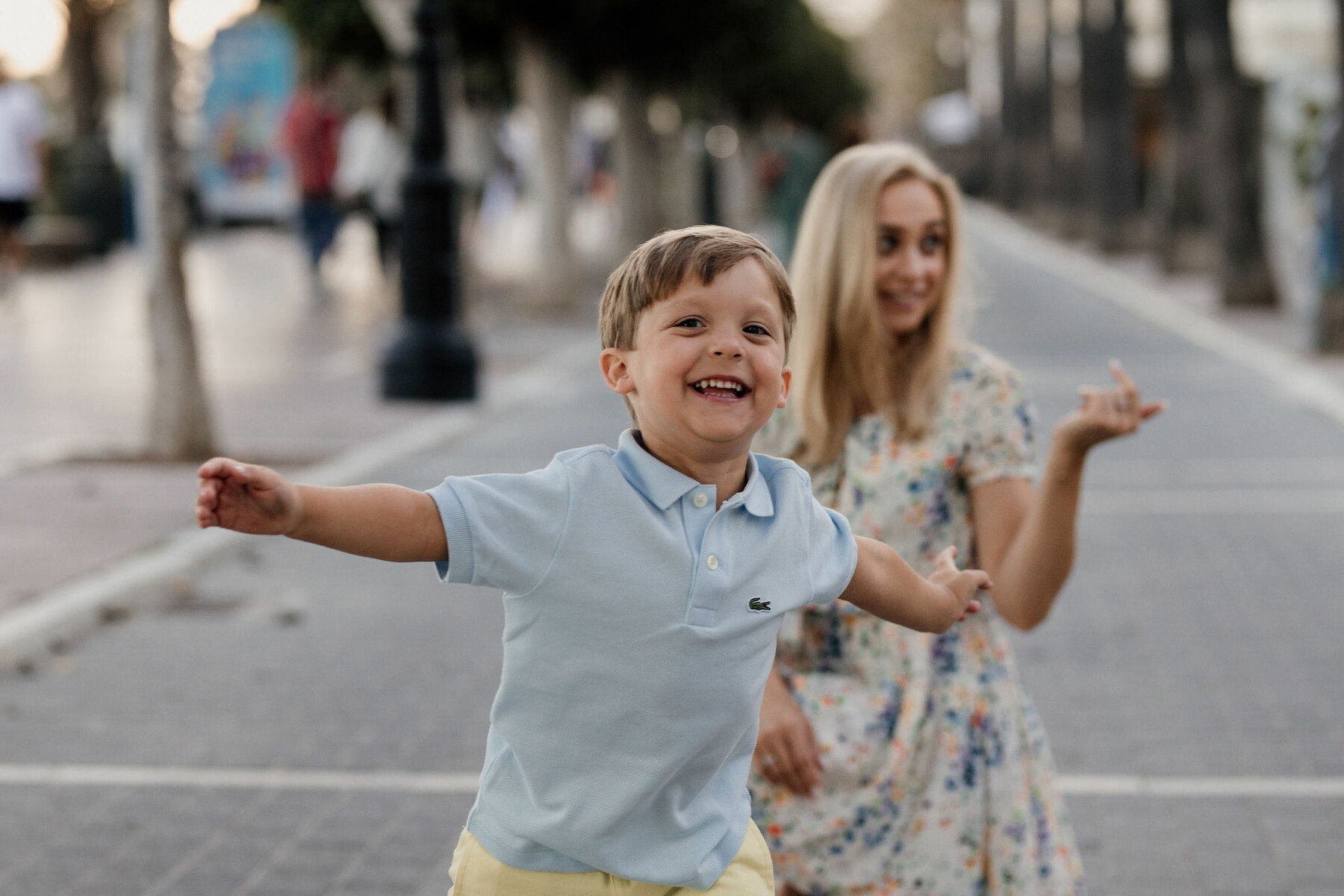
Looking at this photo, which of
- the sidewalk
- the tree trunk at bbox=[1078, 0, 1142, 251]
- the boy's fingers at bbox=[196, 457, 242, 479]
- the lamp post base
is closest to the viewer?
the boy's fingers at bbox=[196, 457, 242, 479]

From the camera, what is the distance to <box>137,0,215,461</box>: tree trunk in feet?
31.1

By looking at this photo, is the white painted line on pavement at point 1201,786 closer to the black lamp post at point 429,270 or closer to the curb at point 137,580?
the curb at point 137,580

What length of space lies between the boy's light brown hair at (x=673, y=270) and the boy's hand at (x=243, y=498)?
471 mm

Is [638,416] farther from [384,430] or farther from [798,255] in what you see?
[384,430]

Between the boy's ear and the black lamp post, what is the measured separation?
33.7 ft

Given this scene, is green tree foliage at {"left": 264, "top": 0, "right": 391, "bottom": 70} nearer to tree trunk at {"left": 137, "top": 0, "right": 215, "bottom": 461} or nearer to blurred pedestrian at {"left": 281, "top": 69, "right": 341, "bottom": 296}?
blurred pedestrian at {"left": 281, "top": 69, "right": 341, "bottom": 296}

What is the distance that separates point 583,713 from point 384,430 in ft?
29.5

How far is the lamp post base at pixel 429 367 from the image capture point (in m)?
12.4

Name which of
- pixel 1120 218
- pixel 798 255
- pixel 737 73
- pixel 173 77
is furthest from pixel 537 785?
pixel 737 73

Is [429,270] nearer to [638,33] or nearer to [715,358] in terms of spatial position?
[638,33]

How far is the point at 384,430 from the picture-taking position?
1098 centimetres

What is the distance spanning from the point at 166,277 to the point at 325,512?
7.94 m

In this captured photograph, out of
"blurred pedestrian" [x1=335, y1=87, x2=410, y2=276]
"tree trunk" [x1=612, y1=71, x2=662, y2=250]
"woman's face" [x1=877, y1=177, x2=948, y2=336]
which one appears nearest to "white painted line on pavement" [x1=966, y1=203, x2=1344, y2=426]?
"tree trunk" [x1=612, y1=71, x2=662, y2=250]

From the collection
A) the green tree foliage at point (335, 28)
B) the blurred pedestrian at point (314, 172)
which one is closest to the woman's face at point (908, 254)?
the blurred pedestrian at point (314, 172)
